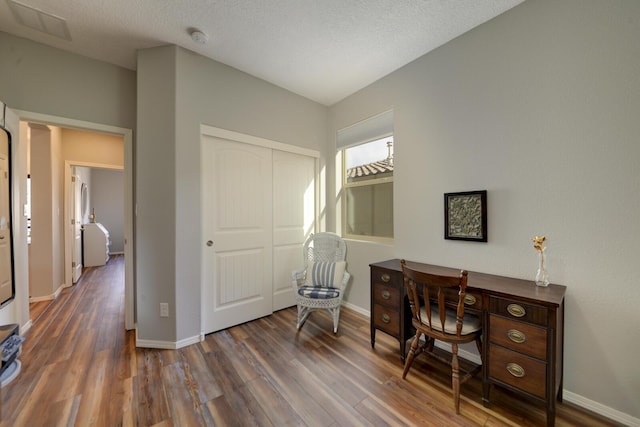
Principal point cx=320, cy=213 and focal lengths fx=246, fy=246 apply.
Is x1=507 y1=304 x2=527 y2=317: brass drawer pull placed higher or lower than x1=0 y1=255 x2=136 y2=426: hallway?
higher

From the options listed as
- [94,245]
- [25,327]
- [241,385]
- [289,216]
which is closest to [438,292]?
[241,385]

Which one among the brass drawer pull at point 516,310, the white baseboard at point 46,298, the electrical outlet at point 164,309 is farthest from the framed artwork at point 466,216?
the white baseboard at point 46,298

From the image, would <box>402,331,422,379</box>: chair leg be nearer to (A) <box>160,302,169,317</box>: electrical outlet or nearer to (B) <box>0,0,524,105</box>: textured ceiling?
(A) <box>160,302,169,317</box>: electrical outlet

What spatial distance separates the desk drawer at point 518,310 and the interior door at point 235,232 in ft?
7.31

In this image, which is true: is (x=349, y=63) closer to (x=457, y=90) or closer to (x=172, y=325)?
(x=457, y=90)

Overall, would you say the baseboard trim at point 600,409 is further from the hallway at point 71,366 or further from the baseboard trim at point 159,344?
the baseboard trim at point 159,344

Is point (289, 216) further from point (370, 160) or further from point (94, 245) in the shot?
point (94, 245)

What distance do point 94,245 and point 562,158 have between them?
7637 millimetres

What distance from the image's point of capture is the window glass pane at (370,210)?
2844mm

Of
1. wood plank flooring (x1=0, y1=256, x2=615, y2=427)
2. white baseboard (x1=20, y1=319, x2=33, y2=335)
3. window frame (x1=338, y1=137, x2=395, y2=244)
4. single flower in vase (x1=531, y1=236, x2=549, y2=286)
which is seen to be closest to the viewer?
wood plank flooring (x1=0, y1=256, x2=615, y2=427)

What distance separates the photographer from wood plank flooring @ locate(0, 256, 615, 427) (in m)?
1.48

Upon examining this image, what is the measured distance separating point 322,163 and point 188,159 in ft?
5.64

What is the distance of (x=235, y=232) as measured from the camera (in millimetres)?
2686

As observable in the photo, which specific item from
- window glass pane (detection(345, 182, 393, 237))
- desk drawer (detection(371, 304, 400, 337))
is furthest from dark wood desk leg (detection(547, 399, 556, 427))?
window glass pane (detection(345, 182, 393, 237))
